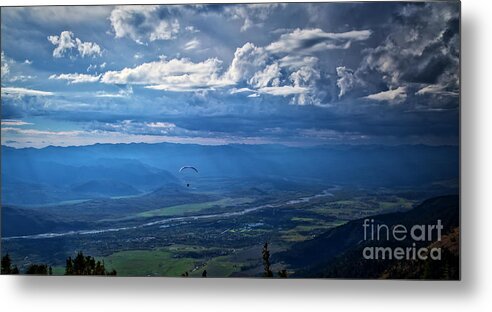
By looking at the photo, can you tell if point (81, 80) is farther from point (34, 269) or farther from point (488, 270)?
point (488, 270)

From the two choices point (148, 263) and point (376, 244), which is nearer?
point (376, 244)

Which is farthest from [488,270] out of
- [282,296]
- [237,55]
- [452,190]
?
[237,55]

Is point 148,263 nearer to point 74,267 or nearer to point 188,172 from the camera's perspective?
point 74,267

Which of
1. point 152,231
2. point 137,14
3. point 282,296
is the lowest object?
point 282,296

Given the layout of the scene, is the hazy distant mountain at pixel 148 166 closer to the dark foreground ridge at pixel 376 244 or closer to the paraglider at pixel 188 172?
the paraglider at pixel 188 172

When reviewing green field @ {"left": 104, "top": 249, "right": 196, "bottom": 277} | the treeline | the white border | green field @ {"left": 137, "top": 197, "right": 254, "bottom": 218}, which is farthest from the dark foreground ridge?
the treeline

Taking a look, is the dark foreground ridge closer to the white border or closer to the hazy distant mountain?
the white border

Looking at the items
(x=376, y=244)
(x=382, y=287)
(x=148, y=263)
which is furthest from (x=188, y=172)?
(x=382, y=287)
